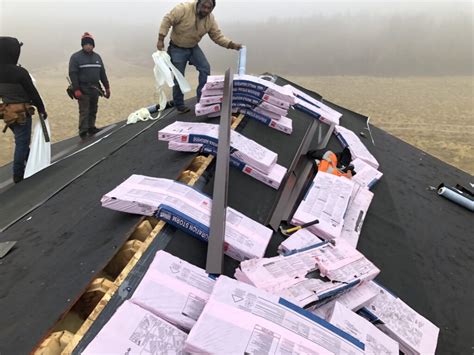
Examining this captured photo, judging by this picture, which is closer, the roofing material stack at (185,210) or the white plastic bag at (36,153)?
the roofing material stack at (185,210)

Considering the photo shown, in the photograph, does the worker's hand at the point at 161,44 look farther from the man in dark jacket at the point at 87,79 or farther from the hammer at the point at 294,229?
the hammer at the point at 294,229

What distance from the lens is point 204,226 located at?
2.07 meters

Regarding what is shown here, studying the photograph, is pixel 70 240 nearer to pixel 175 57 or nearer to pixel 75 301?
pixel 75 301

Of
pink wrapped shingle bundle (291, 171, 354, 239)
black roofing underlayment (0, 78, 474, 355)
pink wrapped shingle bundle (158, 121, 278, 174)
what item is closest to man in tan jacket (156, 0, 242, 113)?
black roofing underlayment (0, 78, 474, 355)

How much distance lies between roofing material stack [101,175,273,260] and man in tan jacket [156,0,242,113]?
2290 mm

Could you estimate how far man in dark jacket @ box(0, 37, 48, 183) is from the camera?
3838mm

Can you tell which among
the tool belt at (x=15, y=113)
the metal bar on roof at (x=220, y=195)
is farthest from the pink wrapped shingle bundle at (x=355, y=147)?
the tool belt at (x=15, y=113)

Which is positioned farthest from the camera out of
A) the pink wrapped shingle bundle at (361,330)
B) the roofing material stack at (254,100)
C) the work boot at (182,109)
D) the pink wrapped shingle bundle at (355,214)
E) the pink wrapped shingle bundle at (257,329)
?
the work boot at (182,109)

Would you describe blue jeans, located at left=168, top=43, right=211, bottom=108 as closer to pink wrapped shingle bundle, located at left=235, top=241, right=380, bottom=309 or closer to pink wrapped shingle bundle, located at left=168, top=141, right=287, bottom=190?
pink wrapped shingle bundle, located at left=168, top=141, right=287, bottom=190

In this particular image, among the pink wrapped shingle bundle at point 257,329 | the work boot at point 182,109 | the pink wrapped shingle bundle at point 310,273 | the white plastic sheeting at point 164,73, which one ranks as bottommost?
the work boot at point 182,109

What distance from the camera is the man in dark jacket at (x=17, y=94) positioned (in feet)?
12.6

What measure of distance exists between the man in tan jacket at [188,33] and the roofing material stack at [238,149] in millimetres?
1479

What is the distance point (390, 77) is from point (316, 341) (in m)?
19.5

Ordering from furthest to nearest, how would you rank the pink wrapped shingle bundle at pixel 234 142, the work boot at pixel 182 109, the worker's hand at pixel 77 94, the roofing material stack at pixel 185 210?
the worker's hand at pixel 77 94
the work boot at pixel 182 109
the pink wrapped shingle bundle at pixel 234 142
the roofing material stack at pixel 185 210
